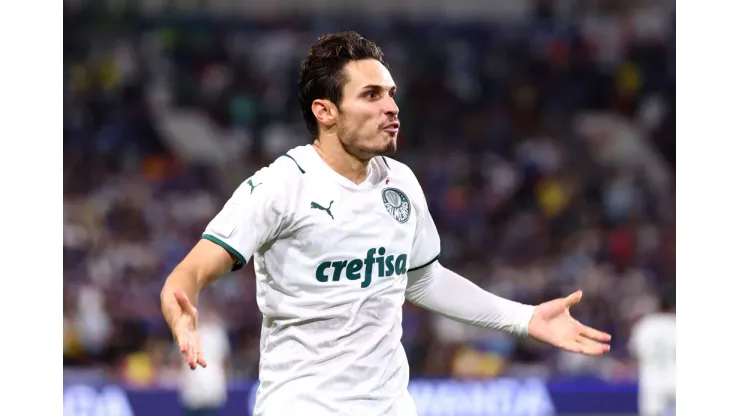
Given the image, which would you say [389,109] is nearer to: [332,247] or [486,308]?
Result: [332,247]

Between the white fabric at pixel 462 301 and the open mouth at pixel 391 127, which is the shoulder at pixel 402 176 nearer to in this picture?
the open mouth at pixel 391 127

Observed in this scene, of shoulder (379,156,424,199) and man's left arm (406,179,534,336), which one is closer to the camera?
shoulder (379,156,424,199)

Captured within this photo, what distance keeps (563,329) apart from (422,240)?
0.67 meters

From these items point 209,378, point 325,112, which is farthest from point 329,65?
point 209,378

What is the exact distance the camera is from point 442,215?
1564 centimetres

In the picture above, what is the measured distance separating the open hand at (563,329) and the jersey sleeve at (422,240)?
49 cm

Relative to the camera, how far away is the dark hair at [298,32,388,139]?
13.6ft

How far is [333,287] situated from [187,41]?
44.1ft

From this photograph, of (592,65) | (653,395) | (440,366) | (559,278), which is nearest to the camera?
(653,395)

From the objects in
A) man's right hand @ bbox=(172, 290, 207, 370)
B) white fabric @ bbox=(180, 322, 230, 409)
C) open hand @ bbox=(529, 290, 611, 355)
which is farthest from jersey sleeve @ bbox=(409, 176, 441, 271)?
white fabric @ bbox=(180, 322, 230, 409)

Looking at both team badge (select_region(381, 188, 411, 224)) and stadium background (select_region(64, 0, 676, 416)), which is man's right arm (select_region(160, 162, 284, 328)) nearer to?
team badge (select_region(381, 188, 411, 224))
